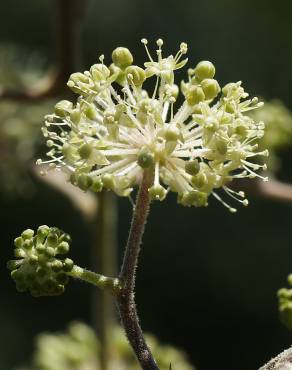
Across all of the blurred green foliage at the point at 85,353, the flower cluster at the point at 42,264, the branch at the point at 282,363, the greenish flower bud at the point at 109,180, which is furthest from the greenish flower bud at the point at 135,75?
the blurred green foliage at the point at 85,353

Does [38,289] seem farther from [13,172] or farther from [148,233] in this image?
[148,233]

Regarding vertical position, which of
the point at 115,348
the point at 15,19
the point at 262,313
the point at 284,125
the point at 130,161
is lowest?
the point at 262,313

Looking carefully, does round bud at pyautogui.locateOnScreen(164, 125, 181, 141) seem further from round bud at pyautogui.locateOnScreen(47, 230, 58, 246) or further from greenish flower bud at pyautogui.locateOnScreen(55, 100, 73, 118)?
round bud at pyautogui.locateOnScreen(47, 230, 58, 246)

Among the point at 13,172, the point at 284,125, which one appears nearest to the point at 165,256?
the point at 13,172

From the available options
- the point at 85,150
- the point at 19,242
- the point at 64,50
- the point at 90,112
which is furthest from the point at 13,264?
the point at 64,50

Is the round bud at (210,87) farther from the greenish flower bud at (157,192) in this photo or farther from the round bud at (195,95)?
the greenish flower bud at (157,192)

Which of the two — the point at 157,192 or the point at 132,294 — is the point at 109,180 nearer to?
the point at 157,192

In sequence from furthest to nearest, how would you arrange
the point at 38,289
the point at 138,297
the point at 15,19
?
the point at 15,19
the point at 138,297
the point at 38,289
